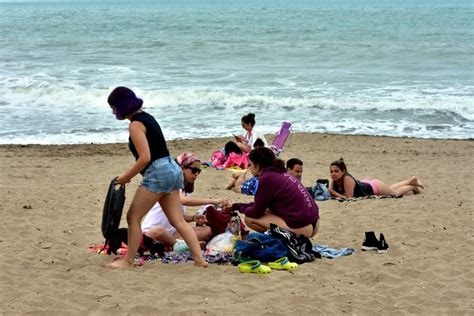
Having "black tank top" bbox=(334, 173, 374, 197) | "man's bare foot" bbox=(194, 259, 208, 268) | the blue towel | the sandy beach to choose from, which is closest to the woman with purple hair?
"man's bare foot" bbox=(194, 259, 208, 268)

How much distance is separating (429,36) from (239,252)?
39.0 m

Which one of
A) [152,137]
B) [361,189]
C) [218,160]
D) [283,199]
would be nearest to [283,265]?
[283,199]

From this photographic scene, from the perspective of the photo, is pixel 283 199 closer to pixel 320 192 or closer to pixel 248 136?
pixel 320 192

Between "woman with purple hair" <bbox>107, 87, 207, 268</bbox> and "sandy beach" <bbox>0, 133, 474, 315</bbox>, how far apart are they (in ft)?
1.22

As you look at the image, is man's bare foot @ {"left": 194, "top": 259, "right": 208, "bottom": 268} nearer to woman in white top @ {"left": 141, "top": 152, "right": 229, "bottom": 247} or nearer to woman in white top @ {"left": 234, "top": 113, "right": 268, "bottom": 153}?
woman in white top @ {"left": 141, "top": 152, "right": 229, "bottom": 247}

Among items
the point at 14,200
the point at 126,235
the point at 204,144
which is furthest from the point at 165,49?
the point at 126,235

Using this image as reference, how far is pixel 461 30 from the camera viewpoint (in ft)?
155

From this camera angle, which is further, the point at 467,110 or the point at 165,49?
the point at 165,49

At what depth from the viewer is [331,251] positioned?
6770 millimetres

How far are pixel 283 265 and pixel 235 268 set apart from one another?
1.33 ft

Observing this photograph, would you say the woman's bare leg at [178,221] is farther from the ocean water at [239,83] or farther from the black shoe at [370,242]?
the ocean water at [239,83]

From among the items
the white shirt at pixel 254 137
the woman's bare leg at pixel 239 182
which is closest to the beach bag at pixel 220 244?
the woman's bare leg at pixel 239 182

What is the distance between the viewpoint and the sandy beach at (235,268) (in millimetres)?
5336

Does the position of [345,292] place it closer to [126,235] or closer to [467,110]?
[126,235]
